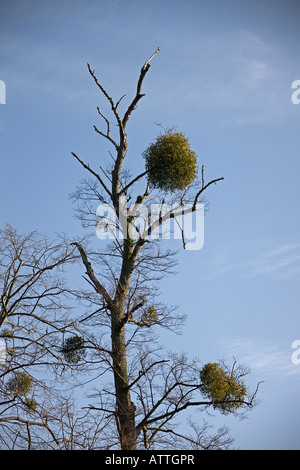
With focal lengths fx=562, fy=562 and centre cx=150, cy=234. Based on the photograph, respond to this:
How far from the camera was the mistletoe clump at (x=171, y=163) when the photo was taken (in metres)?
7.82

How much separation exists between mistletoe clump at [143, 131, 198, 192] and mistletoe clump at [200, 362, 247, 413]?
264 centimetres

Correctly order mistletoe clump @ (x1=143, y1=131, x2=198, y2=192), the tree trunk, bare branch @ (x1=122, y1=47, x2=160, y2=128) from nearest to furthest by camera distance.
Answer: the tree trunk
mistletoe clump @ (x1=143, y1=131, x2=198, y2=192)
bare branch @ (x1=122, y1=47, x2=160, y2=128)

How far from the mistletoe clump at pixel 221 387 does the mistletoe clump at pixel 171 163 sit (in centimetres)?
264

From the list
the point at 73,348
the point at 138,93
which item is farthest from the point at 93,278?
the point at 138,93

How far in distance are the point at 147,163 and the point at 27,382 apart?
3.59 meters

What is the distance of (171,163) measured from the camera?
782cm

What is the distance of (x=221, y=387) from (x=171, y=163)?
3202 millimetres

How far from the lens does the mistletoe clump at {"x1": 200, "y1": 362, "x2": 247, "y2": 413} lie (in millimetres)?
7859

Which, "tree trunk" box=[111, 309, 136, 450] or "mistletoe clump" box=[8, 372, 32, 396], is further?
"mistletoe clump" box=[8, 372, 32, 396]

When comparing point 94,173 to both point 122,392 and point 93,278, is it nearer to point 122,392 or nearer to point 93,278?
point 93,278

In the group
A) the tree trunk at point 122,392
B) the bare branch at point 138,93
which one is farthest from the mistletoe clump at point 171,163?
the tree trunk at point 122,392

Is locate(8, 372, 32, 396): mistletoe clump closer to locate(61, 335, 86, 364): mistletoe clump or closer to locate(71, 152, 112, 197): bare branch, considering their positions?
locate(61, 335, 86, 364): mistletoe clump

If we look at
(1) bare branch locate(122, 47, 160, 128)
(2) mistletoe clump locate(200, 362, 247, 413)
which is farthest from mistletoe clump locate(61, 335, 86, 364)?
(1) bare branch locate(122, 47, 160, 128)
